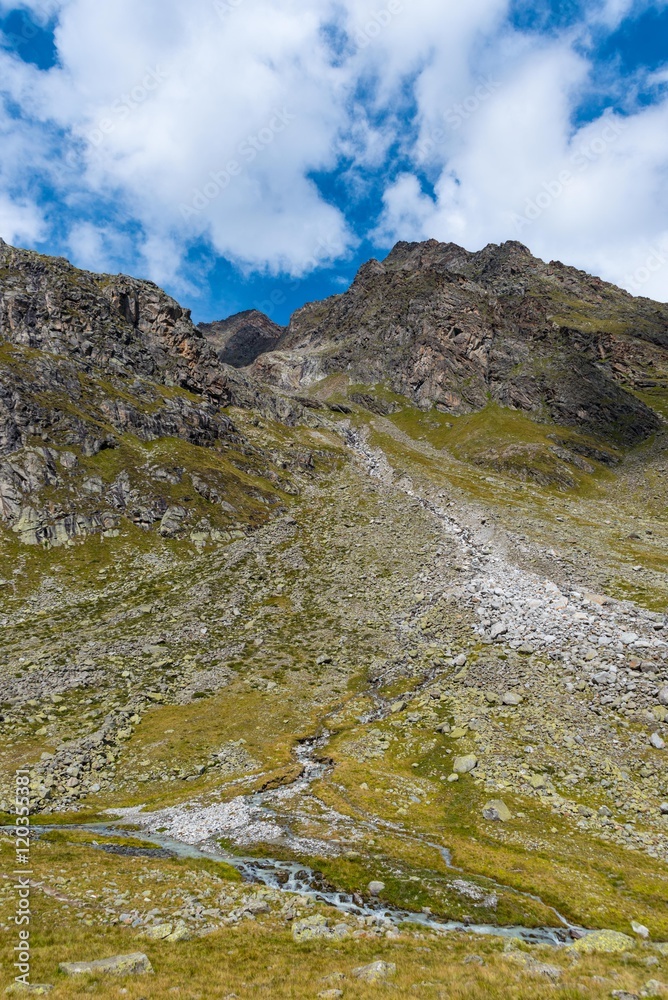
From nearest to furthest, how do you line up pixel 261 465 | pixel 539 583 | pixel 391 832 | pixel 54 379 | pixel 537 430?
1. pixel 391 832
2. pixel 539 583
3. pixel 54 379
4. pixel 261 465
5. pixel 537 430

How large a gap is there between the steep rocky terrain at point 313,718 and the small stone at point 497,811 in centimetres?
19

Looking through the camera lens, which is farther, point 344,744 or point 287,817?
point 344,744

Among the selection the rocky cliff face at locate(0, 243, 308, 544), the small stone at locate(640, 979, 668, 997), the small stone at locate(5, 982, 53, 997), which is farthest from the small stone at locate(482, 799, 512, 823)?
the rocky cliff face at locate(0, 243, 308, 544)

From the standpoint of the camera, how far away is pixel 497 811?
29.8 meters

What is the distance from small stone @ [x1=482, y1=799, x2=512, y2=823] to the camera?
96.3 feet

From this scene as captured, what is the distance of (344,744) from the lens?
130 ft

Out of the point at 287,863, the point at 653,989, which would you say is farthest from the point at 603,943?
the point at 287,863

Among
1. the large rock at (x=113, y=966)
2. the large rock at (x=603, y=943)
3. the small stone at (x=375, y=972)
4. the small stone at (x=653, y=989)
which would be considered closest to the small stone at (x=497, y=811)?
the large rock at (x=603, y=943)

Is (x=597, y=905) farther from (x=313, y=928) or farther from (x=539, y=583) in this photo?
(x=539, y=583)

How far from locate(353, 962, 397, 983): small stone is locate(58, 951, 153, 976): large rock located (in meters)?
6.98

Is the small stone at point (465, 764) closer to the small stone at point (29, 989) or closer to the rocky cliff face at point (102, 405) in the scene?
the small stone at point (29, 989)

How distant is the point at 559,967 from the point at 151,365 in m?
139

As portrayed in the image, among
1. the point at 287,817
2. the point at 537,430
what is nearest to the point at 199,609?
the point at 287,817

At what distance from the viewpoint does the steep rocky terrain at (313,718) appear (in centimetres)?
1927
